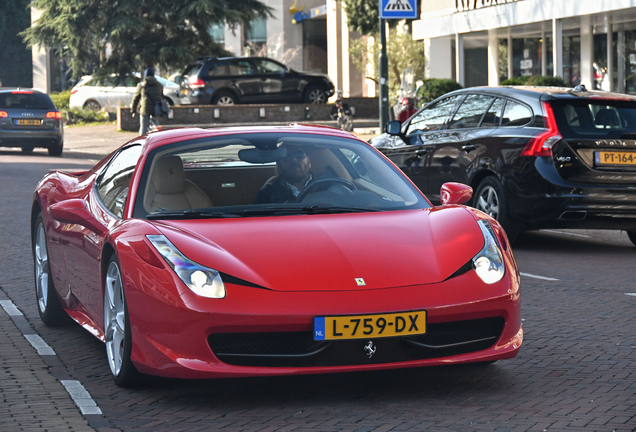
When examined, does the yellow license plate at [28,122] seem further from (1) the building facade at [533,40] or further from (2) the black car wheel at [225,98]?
(1) the building facade at [533,40]

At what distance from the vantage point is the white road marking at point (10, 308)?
7.24 meters

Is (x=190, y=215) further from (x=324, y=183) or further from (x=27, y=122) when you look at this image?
(x=27, y=122)

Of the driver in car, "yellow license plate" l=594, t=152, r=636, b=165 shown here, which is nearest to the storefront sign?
"yellow license plate" l=594, t=152, r=636, b=165

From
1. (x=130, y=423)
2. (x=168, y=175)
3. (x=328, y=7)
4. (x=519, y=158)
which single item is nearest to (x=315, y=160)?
(x=168, y=175)

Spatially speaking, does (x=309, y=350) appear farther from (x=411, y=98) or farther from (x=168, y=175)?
(x=411, y=98)

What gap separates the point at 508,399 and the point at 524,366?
70cm

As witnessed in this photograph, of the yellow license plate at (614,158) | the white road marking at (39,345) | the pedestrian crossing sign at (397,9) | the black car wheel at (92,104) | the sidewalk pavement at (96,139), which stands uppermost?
the pedestrian crossing sign at (397,9)

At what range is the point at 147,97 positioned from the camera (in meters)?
25.8

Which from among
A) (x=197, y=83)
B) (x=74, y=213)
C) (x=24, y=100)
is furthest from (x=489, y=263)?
(x=197, y=83)

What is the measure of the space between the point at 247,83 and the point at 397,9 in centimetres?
1324

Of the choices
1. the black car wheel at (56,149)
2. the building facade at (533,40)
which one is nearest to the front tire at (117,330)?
the building facade at (533,40)

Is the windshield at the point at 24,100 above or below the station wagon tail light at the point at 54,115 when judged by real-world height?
above

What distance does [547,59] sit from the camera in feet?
103

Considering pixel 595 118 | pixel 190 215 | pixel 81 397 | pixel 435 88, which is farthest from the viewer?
pixel 435 88
